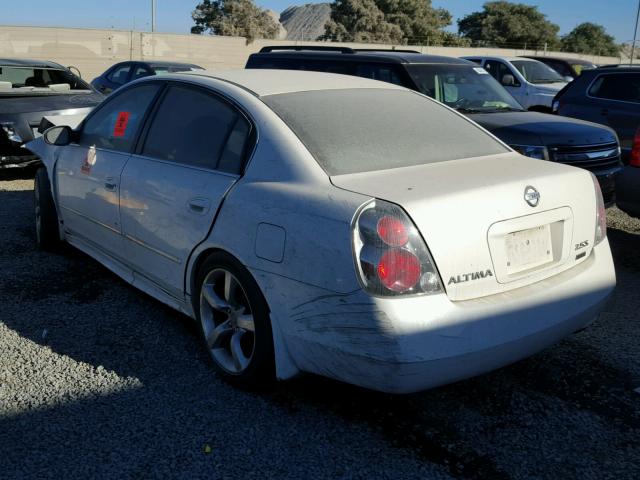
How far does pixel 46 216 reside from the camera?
5.37 metres

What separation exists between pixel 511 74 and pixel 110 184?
1132 centimetres

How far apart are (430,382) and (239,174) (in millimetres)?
1365

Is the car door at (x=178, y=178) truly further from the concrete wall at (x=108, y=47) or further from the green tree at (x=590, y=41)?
the green tree at (x=590, y=41)

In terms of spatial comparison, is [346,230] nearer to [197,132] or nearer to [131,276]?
[197,132]

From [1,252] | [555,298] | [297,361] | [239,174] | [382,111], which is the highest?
[382,111]

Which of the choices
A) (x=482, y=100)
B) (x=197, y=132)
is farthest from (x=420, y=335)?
(x=482, y=100)

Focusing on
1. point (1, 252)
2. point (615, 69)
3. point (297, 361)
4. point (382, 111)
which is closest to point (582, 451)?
point (297, 361)

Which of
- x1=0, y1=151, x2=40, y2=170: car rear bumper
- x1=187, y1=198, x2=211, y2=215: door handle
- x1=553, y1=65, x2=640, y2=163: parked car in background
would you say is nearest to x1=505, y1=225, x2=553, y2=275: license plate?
x1=187, y1=198, x2=211, y2=215: door handle

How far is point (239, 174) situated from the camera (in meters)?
3.33

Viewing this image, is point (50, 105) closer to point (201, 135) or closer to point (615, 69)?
point (201, 135)

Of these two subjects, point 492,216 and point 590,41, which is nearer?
point 492,216

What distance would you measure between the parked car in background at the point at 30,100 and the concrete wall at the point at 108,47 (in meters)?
20.4

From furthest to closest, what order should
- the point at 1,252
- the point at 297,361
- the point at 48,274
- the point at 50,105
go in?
1. the point at 50,105
2. the point at 1,252
3. the point at 48,274
4. the point at 297,361

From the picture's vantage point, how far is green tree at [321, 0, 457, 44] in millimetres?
65188
